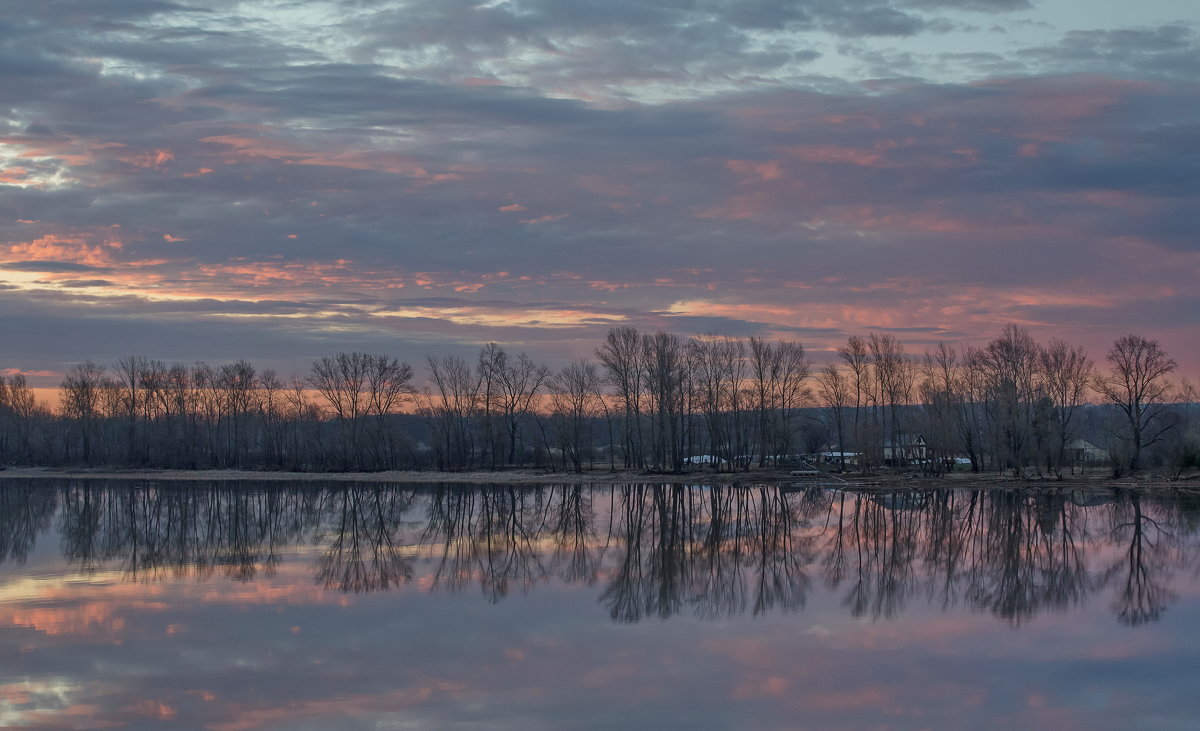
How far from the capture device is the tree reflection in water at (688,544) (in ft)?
65.3

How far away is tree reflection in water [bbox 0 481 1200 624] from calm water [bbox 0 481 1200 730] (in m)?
0.15

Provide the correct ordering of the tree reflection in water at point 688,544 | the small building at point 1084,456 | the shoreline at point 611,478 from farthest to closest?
the small building at point 1084,456 → the shoreline at point 611,478 → the tree reflection in water at point 688,544

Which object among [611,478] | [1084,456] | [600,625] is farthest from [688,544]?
[1084,456]

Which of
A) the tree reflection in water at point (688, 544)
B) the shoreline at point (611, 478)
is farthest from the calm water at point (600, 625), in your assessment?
the shoreline at point (611, 478)

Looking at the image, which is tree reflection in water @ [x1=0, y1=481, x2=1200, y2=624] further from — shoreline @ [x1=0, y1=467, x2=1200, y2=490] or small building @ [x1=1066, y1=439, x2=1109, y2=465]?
small building @ [x1=1066, y1=439, x2=1109, y2=465]

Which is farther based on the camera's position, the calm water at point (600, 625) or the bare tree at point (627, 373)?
the bare tree at point (627, 373)

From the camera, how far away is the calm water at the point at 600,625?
1168 centimetres

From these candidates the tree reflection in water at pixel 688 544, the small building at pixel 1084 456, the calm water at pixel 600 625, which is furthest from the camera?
the small building at pixel 1084 456

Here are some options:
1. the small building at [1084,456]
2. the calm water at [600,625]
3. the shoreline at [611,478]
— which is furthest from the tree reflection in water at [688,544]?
the small building at [1084,456]

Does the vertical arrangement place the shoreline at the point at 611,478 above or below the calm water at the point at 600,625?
below

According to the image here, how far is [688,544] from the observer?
2761 centimetres

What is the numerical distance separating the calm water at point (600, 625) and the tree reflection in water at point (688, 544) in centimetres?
15

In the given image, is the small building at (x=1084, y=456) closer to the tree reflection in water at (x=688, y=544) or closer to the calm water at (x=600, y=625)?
the tree reflection in water at (x=688, y=544)

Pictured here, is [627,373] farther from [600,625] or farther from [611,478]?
[600,625]
